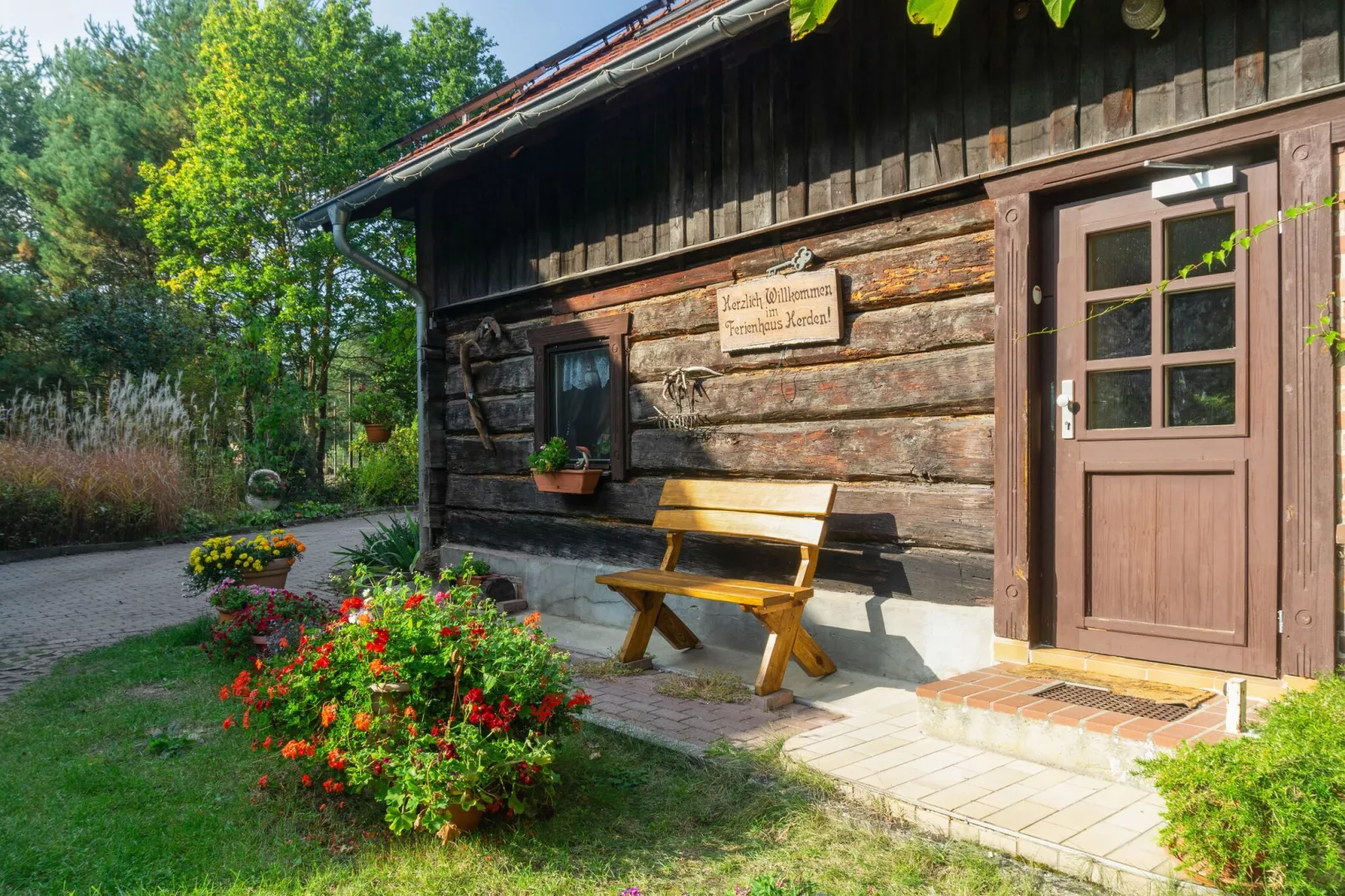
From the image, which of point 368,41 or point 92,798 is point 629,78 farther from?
point 368,41

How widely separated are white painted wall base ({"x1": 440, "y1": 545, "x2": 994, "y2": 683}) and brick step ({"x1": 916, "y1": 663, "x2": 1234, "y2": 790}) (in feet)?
1.69

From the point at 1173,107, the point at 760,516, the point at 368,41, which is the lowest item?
the point at 760,516

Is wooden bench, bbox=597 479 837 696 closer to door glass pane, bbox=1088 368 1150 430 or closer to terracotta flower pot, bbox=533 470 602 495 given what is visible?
terracotta flower pot, bbox=533 470 602 495

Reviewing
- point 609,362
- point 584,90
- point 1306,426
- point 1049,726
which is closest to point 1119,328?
point 1306,426

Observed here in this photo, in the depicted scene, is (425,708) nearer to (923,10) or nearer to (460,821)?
(460,821)

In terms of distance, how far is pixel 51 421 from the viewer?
12.2m

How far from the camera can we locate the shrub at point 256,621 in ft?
17.6

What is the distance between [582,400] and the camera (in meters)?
6.76

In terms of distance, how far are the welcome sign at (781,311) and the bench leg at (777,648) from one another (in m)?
1.59

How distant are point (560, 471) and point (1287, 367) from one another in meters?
4.40

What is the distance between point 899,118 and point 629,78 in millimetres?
1548

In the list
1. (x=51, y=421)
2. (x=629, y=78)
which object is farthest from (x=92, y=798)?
(x=51, y=421)

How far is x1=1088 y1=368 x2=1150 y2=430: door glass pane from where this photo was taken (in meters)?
3.82

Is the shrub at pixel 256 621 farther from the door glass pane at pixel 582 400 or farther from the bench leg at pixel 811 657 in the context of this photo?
the bench leg at pixel 811 657
